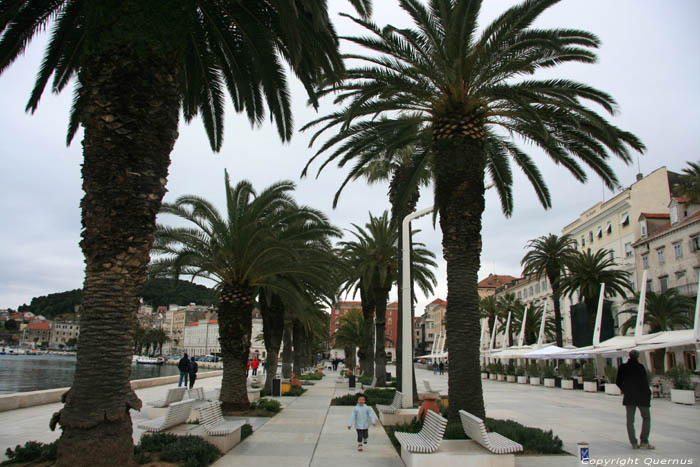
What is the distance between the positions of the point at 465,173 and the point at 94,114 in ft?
24.6

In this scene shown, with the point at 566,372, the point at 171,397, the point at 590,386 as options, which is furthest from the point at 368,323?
the point at 171,397

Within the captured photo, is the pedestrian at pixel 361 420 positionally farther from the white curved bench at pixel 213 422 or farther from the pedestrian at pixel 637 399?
the pedestrian at pixel 637 399

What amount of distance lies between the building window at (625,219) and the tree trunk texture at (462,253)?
4663 cm

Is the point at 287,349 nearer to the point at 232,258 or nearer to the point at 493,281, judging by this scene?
the point at 232,258

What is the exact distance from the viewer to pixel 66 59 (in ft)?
36.1

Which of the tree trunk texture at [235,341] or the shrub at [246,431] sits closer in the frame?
the shrub at [246,431]

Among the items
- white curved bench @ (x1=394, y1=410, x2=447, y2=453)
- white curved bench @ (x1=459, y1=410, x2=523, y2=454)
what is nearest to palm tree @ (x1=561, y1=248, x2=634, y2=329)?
white curved bench @ (x1=459, y1=410, x2=523, y2=454)

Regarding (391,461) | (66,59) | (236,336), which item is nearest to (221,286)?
(236,336)

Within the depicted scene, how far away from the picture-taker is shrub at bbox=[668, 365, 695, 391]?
21.7 metres

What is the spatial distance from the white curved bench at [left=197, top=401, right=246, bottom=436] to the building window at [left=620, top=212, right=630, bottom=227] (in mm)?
51077

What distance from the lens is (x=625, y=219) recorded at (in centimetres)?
5156

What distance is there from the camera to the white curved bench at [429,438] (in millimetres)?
7750

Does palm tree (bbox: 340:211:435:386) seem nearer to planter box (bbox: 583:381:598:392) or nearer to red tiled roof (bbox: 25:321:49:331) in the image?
planter box (bbox: 583:381:598:392)

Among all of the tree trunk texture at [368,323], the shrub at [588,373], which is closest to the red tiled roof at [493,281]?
the tree trunk texture at [368,323]
